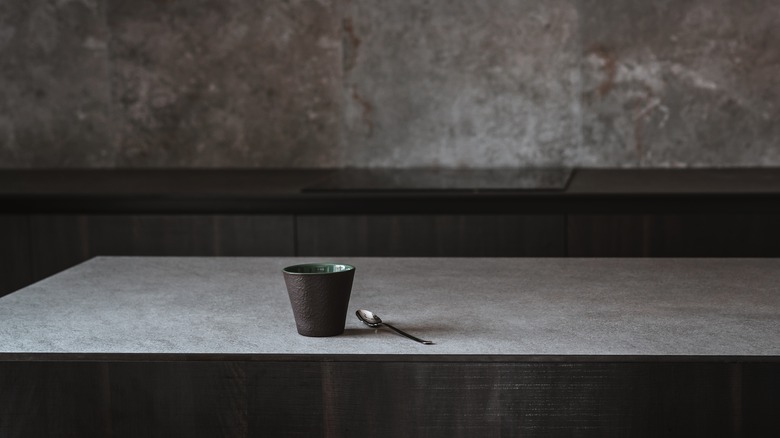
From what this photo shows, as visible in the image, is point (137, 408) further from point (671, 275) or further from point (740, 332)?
point (671, 275)

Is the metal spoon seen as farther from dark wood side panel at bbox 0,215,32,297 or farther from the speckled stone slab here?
dark wood side panel at bbox 0,215,32,297

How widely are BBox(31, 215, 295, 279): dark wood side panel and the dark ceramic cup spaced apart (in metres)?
1.46

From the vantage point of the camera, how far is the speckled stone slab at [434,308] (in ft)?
3.60

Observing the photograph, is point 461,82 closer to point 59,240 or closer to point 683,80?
point 683,80

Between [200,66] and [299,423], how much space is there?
248 cm

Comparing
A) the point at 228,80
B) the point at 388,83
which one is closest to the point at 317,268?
the point at 388,83

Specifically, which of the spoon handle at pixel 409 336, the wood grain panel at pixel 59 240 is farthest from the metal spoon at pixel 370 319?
the wood grain panel at pixel 59 240

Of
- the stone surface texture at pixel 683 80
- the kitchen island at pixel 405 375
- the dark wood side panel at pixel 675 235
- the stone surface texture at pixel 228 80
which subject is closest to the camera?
the kitchen island at pixel 405 375

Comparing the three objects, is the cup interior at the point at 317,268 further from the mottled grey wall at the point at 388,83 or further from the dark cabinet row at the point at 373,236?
the mottled grey wall at the point at 388,83

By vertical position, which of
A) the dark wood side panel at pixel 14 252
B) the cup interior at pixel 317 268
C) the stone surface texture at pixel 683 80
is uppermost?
the stone surface texture at pixel 683 80

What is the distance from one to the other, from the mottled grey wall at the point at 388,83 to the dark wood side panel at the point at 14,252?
30.9 inches

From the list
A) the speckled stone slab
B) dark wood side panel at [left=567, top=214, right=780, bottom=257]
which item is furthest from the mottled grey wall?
the speckled stone slab

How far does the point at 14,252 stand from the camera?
8.91 feet

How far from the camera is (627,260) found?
1.69 meters
